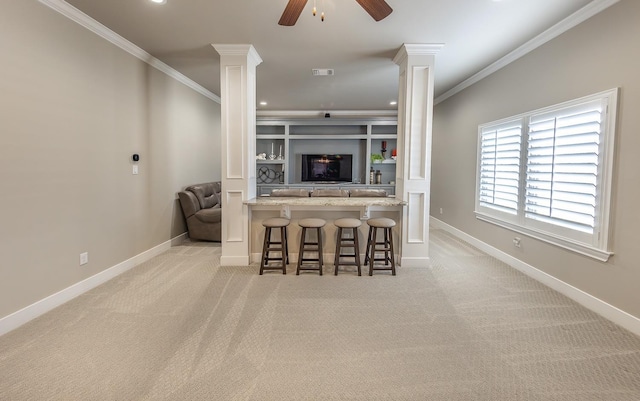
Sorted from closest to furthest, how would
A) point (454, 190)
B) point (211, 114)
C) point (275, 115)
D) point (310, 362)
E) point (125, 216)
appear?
point (310, 362) → point (125, 216) → point (454, 190) → point (211, 114) → point (275, 115)

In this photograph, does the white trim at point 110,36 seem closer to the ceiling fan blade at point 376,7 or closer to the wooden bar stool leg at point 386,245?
the ceiling fan blade at point 376,7

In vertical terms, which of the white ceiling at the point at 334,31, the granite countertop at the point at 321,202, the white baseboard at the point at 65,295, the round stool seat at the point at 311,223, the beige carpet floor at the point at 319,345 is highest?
the white ceiling at the point at 334,31

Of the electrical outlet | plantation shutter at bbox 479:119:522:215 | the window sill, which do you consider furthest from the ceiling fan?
the electrical outlet

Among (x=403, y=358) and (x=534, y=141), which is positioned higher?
(x=534, y=141)

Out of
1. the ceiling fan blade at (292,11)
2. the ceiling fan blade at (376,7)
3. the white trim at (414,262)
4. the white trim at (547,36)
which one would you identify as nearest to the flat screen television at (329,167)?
the white trim at (547,36)

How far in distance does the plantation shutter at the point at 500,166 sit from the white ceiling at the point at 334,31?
981 mm

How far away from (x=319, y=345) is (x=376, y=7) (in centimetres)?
247

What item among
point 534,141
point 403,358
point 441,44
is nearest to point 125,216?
point 403,358

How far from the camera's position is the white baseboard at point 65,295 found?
2.40 meters

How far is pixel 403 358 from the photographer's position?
2.08 meters

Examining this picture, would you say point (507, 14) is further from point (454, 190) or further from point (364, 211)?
point (454, 190)

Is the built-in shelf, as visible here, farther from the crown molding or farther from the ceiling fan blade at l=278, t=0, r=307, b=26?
the ceiling fan blade at l=278, t=0, r=307, b=26

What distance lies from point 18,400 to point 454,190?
595cm

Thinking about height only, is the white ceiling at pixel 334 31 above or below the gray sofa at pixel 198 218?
above
